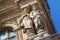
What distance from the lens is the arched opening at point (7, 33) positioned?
51.5ft

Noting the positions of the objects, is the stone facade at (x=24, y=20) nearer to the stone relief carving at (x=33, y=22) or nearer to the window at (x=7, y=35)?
the stone relief carving at (x=33, y=22)

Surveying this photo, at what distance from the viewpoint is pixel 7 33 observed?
52.2 ft

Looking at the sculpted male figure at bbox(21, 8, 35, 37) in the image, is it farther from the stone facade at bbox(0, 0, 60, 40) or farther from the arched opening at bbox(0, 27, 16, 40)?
the arched opening at bbox(0, 27, 16, 40)

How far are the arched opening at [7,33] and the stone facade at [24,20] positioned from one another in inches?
1.8

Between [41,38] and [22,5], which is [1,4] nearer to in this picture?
[22,5]

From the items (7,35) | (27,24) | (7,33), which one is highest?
(7,33)

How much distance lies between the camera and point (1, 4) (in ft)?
54.9

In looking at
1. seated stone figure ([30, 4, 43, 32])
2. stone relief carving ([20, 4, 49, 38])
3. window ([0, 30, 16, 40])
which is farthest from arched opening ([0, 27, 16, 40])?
seated stone figure ([30, 4, 43, 32])

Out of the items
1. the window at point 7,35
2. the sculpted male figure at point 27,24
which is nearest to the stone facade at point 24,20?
the sculpted male figure at point 27,24

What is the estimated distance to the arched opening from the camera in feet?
51.5

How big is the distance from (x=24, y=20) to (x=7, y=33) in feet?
4.43

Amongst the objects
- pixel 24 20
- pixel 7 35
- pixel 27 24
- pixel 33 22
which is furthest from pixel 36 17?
pixel 7 35

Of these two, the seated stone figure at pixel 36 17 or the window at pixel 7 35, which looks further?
the window at pixel 7 35

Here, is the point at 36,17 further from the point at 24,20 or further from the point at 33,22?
the point at 24,20
